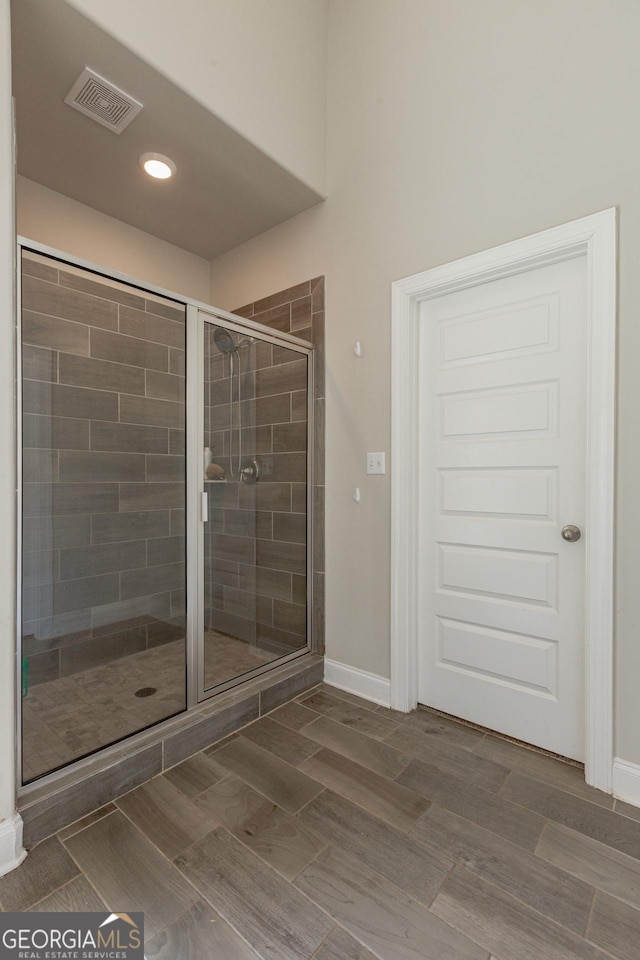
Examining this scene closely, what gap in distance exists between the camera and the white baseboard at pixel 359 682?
7.70 ft

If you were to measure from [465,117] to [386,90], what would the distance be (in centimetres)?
55

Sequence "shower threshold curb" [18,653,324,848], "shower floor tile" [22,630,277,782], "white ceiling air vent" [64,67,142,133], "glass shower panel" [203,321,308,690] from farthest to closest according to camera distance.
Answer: "glass shower panel" [203,321,308,690] → "white ceiling air vent" [64,67,142,133] → "shower floor tile" [22,630,277,782] → "shower threshold curb" [18,653,324,848]

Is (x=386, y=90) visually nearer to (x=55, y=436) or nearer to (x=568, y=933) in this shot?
(x=55, y=436)

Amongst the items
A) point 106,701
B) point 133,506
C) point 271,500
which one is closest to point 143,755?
point 106,701

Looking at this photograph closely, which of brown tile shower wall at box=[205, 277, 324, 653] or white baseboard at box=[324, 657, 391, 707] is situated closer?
brown tile shower wall at box=[205, 277, 324, 653]

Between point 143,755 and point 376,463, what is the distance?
5.24 feet

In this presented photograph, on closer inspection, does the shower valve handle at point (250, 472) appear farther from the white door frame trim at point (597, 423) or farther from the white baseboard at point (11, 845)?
the white baseboard at point (11, 845)

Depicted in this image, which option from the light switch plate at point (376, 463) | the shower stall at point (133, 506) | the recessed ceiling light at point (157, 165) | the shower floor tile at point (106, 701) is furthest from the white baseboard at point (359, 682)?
the recessed ceiling light at point (157, 165)

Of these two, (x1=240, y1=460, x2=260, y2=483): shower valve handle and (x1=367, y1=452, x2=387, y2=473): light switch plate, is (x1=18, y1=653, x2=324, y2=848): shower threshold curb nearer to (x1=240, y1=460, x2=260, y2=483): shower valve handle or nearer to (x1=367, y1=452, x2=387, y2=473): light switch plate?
(x1=240, y1=460, x2=260, y2=483): shower valve handle

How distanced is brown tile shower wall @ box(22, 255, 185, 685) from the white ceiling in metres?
0.81

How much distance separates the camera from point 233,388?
2.28m

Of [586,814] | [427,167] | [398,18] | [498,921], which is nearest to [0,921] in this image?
[498,921]

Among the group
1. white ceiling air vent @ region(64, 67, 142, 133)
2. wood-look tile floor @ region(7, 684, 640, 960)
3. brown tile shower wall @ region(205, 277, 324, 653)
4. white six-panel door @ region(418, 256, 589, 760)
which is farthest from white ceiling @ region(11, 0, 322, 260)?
wood-look tile floor @ region(7, 684, 640, 960)

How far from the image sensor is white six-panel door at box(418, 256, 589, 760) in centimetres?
187
